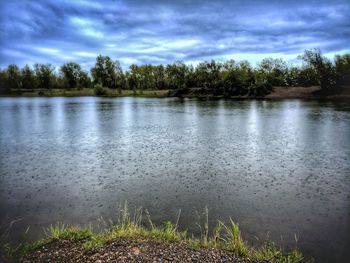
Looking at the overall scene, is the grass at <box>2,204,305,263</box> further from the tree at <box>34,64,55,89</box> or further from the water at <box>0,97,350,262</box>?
the tree at <box>34,64,55,89</box>

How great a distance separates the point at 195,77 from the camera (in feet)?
429

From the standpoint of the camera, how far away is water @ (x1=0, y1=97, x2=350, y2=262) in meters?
10.4

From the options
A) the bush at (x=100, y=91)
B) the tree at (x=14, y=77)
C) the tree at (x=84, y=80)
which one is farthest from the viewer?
the tree at (x=84, y=80)

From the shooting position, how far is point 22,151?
68.9ft

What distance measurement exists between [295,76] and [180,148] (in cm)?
9628

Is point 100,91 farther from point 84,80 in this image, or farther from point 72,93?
point 84,80

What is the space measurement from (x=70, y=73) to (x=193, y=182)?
15972cm

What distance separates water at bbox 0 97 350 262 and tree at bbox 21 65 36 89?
139267mm

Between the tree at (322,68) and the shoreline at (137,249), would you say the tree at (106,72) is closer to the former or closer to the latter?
the tree at (322,68)

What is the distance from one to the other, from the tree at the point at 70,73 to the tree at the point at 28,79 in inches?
551

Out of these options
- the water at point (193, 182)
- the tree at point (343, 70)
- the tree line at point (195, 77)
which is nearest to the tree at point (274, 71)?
the tree line at point (195, 77)

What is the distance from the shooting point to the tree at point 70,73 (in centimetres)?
16188

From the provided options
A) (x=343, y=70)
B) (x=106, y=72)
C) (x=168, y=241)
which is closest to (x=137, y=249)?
(x=168, y=241)

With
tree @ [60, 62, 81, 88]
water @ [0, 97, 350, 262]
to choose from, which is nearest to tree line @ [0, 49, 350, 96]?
tree @ [60, 62, 81, 88]
